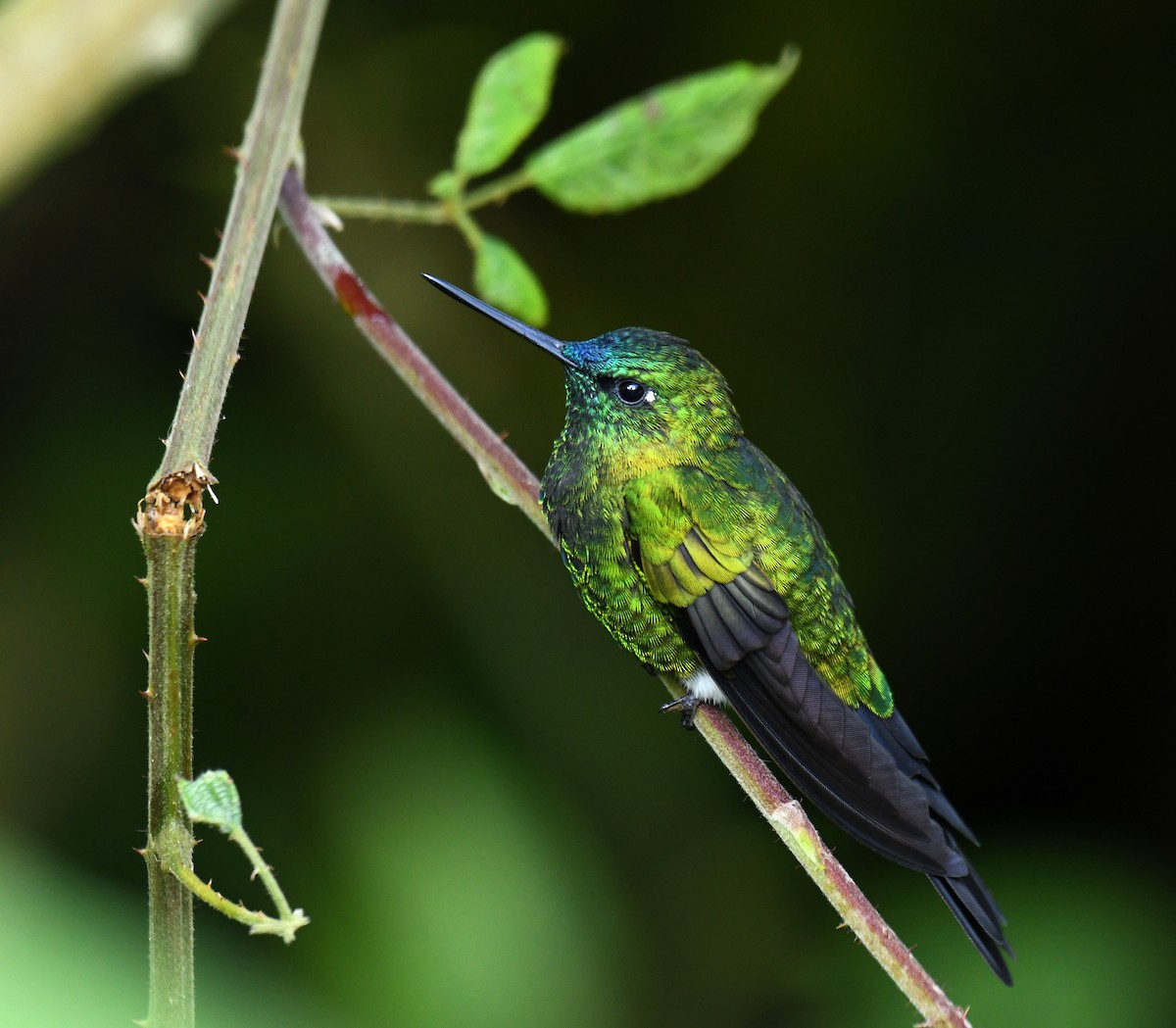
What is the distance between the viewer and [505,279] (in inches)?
80.2

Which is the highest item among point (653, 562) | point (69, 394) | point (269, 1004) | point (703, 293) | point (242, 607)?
point (69, 394)

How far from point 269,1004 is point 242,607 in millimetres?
2200

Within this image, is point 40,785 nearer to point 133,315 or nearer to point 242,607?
point 242,607

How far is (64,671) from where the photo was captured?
3.18 meters

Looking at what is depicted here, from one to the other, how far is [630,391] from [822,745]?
717 millimetres

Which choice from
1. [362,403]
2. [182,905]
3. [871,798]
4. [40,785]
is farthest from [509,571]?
[182,905]

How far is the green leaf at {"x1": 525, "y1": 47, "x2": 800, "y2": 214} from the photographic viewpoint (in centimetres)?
199

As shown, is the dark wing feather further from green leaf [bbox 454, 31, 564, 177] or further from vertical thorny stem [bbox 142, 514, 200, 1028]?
vertical thorny stem [bbox 142, 514, 200, 1028]

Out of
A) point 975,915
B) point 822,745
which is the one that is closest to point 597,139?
point 822,745

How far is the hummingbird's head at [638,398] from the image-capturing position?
7.45 ft

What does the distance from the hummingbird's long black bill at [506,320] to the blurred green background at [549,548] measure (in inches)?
45.4

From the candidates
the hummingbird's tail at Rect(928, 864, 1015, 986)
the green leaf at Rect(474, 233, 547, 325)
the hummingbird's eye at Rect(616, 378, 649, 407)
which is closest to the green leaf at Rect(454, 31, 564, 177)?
the green leaf at Rect(474, 233, 547, 325)

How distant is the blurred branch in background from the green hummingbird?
0.69m

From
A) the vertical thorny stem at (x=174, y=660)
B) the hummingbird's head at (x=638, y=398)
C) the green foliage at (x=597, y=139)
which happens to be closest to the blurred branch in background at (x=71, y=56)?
the green foliage at (x=597, y=139)
